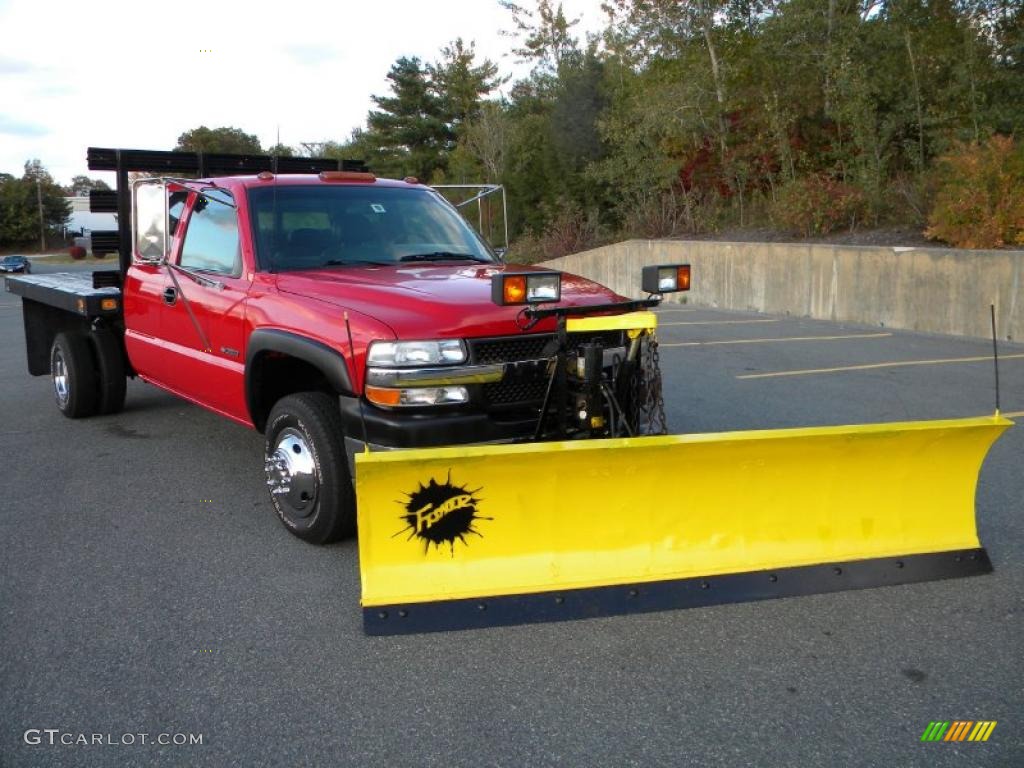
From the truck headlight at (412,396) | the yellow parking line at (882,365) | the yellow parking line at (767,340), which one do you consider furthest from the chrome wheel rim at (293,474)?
the yellow parking line at (767,340)

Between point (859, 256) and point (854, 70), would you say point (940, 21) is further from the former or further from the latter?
point (859, 256)

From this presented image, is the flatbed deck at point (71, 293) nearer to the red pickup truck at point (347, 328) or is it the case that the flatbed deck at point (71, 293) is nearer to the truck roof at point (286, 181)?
the red pickup truck at point (347, 328)

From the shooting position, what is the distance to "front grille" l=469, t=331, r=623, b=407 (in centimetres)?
458

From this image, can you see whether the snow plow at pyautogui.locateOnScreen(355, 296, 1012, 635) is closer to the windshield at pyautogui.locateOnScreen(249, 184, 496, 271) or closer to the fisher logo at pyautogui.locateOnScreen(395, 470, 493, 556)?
the fisher logo at pyautogui.locateOnScreen(395, 470, 493, 556)

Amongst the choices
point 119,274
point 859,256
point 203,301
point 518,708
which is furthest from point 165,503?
point 859,256

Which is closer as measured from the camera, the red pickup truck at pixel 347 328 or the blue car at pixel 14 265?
the red pickup truck at pixel 347 328

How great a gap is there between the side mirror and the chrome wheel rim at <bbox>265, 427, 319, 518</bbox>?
2.03 m

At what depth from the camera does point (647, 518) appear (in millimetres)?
Answer: 4109

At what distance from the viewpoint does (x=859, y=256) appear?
15320 millimetres

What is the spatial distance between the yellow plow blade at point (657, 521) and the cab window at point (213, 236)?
A: 7.86ft

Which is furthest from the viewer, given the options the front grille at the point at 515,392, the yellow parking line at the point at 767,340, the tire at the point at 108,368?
the yellow parking line at the point at 767,340

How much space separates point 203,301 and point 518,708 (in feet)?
11.6

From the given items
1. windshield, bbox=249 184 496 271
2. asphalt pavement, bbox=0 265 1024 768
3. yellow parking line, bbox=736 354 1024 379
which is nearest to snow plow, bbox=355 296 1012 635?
asphalt pavement, bbox=0 265 1024 768

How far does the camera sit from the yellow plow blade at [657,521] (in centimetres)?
387
